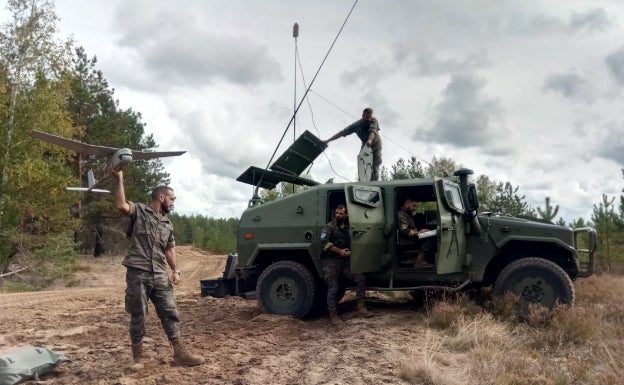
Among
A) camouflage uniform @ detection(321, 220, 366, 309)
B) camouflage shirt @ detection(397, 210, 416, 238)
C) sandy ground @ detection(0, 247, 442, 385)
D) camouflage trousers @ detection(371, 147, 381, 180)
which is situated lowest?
sandy ground @ detection(0, 247, 442, 385)

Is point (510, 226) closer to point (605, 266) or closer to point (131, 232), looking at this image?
point (131, 232)

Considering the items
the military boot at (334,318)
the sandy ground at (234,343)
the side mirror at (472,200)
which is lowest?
the sandy ground at (234,343)

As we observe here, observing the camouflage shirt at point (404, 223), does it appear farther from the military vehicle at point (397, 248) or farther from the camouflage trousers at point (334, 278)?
the camouflage trousers at point (334, 278)

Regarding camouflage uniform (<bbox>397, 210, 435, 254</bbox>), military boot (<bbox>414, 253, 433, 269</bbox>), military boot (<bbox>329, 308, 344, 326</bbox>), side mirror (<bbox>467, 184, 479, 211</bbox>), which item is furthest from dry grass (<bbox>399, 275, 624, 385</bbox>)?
side mirror (<bbox>467, 184, 479, 211</bbox>)

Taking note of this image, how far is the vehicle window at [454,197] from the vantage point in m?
7.94

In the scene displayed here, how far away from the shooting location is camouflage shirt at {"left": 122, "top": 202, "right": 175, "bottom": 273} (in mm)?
5453

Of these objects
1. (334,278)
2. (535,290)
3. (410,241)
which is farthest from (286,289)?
(535,290)

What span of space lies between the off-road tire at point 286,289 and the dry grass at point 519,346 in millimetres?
1752

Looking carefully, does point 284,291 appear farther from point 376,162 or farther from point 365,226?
point 376,162

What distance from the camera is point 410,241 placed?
26.6ft

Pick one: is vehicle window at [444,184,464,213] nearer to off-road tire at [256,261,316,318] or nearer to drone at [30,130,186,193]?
off-road tire at [256,261,316,318]

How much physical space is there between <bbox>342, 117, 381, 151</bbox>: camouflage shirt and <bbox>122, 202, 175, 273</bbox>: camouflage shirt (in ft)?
15.1

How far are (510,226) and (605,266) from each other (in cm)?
1385

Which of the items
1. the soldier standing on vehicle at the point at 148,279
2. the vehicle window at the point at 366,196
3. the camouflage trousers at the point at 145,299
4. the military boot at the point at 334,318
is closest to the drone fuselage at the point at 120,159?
the soldier standing on vehicle at the point at 148,279
